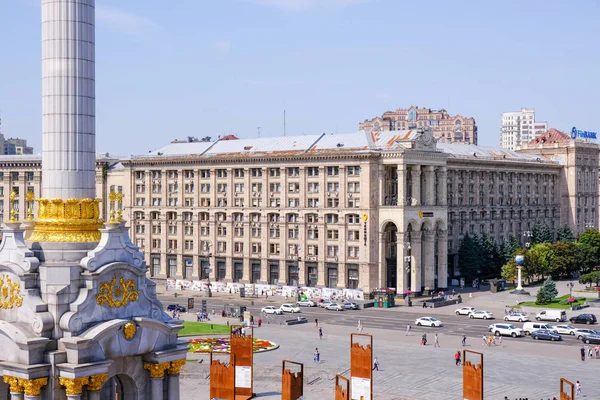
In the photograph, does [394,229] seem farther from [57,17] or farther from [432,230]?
[57,17]

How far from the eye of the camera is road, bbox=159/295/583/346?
79.9 m

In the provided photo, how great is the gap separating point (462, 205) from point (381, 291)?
3098 cm

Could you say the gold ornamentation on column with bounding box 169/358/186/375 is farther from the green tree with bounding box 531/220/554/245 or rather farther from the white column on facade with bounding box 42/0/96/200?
the green tree with bounding box 531/220/554/245

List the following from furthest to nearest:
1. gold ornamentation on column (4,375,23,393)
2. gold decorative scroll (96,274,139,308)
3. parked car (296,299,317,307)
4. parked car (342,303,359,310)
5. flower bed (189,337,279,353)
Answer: parked car (296,299,317,307) → parked car (342,303,359,310) → flower bed (189,337,279,353) → gold decorative scroll (96,274,139,308) → gold ornamentation on column (4,375,23,393)

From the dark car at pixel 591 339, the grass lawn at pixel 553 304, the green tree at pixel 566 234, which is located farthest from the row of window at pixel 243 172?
the green tree at pixel 566 234

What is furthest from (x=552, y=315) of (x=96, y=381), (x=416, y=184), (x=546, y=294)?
(x=96, y=381)

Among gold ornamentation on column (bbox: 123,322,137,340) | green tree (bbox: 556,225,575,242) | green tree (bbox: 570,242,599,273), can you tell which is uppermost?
green tree (bbox: 556,225,575,242)

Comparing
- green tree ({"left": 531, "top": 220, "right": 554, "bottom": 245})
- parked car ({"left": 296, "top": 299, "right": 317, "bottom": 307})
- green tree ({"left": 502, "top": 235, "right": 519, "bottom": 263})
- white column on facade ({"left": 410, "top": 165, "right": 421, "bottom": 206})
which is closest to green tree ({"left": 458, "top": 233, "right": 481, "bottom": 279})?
green tree ({"left": 502, "top": 235, "right": 519, "bottom": 263})

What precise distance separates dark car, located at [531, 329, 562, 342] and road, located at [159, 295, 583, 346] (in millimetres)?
514

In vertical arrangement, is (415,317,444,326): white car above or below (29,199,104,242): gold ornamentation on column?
below

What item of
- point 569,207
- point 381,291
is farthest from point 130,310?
point 569,207

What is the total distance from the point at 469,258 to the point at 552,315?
33238 millimetres

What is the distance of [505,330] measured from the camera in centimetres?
7862

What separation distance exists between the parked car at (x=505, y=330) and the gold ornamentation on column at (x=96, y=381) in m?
55.2
